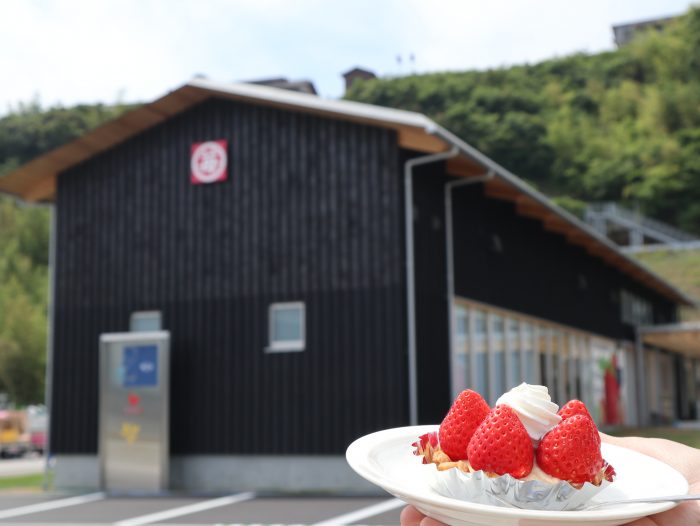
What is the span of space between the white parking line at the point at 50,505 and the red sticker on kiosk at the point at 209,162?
469 cm

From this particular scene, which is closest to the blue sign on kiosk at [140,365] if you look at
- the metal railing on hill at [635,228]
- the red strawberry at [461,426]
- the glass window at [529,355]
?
the glass window at [529,355]

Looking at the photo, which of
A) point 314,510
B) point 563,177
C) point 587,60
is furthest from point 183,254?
point 587,60

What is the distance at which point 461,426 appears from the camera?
227 cm

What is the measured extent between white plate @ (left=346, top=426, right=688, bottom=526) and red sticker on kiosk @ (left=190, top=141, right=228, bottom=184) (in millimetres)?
11889

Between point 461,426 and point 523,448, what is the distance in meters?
0.17

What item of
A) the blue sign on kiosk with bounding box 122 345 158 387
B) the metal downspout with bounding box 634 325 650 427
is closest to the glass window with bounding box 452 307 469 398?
the blue sign on kiosk with bounding box 122 345 158 387

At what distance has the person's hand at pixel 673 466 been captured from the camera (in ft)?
6.83

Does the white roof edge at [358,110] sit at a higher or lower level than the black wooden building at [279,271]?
higher

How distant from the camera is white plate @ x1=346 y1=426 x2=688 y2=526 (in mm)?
1906

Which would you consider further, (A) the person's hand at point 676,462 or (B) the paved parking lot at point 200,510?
(B) the paved parking lot at point 200,510

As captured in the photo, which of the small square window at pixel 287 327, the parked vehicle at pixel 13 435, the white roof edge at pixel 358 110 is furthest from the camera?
the parked vehicle at pixel 13 435

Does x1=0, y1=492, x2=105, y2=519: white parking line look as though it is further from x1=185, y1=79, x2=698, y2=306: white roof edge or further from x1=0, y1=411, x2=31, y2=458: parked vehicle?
x1=0, y1=411, x2=31, y2=458: parked vehicle

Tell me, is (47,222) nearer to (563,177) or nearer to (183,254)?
(563,177)

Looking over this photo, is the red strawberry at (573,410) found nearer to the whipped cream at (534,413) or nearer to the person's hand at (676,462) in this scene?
the whipped cream at (534,413)
